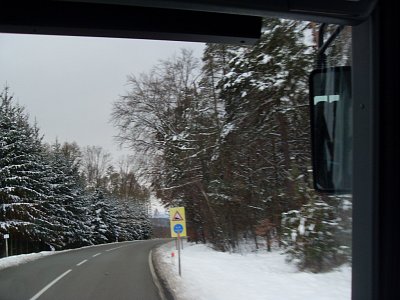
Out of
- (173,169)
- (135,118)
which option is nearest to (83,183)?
(173,169)

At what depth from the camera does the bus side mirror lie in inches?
92.0

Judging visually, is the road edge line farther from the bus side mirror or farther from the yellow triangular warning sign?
the bus side mirror

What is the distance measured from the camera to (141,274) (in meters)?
13.4

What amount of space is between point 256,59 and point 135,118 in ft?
12.5

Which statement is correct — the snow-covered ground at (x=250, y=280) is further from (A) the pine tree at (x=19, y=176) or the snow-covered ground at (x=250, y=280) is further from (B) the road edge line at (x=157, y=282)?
(A) the pine tree at (x=19, y=176)

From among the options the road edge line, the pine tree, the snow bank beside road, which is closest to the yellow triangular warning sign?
the road edge line

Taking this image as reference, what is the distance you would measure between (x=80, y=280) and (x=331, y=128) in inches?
437

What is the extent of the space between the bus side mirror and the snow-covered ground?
14.5 feet

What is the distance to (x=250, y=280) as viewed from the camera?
1057 centimetres

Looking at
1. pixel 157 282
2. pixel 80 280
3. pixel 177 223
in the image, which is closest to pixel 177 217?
pixel 177 223

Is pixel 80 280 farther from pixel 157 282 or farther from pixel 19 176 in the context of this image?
pixel 19 176

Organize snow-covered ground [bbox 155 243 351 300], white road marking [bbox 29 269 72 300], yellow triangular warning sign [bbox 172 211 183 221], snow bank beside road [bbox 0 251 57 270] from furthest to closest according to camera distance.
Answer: snow bank beside road [bbox 0 251 57 270] → yellow triangular warning sign [bbox 172 211 183 221] → white road marking [bbox 29 269 72 300] → snow-covered ground [bbox 155 243 351 300]

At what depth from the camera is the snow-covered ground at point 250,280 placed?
8.51 meters

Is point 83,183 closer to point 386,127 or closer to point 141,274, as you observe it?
point 141,274
